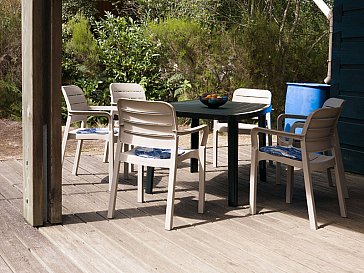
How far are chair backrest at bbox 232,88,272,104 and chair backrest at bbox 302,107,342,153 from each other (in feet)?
4.91

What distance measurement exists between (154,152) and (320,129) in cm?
112

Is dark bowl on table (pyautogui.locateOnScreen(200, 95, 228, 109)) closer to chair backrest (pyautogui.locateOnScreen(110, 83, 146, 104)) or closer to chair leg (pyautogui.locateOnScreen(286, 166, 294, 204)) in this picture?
chair leg (pyautogui.locateOnScreen(286, 166, 294, 204))

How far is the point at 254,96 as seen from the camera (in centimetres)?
583

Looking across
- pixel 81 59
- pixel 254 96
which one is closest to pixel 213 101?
pixel 254 96

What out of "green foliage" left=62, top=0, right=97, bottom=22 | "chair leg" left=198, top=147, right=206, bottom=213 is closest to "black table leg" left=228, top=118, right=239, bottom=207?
"chair leg" left=198, top=147, right=206, bottom=213

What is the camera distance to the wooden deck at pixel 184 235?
10.5ft

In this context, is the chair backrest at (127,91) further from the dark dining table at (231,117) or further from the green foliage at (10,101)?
the green foliage at (10,101)

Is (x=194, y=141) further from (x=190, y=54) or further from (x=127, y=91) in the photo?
(x=190, y=54)

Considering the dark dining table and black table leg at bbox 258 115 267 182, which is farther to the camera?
black table leg at bbox 258 115 267 182

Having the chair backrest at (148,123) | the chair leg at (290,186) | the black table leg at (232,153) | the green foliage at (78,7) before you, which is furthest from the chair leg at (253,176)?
the green foliage at (78,7)

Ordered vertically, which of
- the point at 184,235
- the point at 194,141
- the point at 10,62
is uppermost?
the point at 10,62

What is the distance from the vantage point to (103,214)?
13.6 feet

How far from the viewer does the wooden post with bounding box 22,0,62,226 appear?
3.70m

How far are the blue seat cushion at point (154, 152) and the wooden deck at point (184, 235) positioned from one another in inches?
16.6
